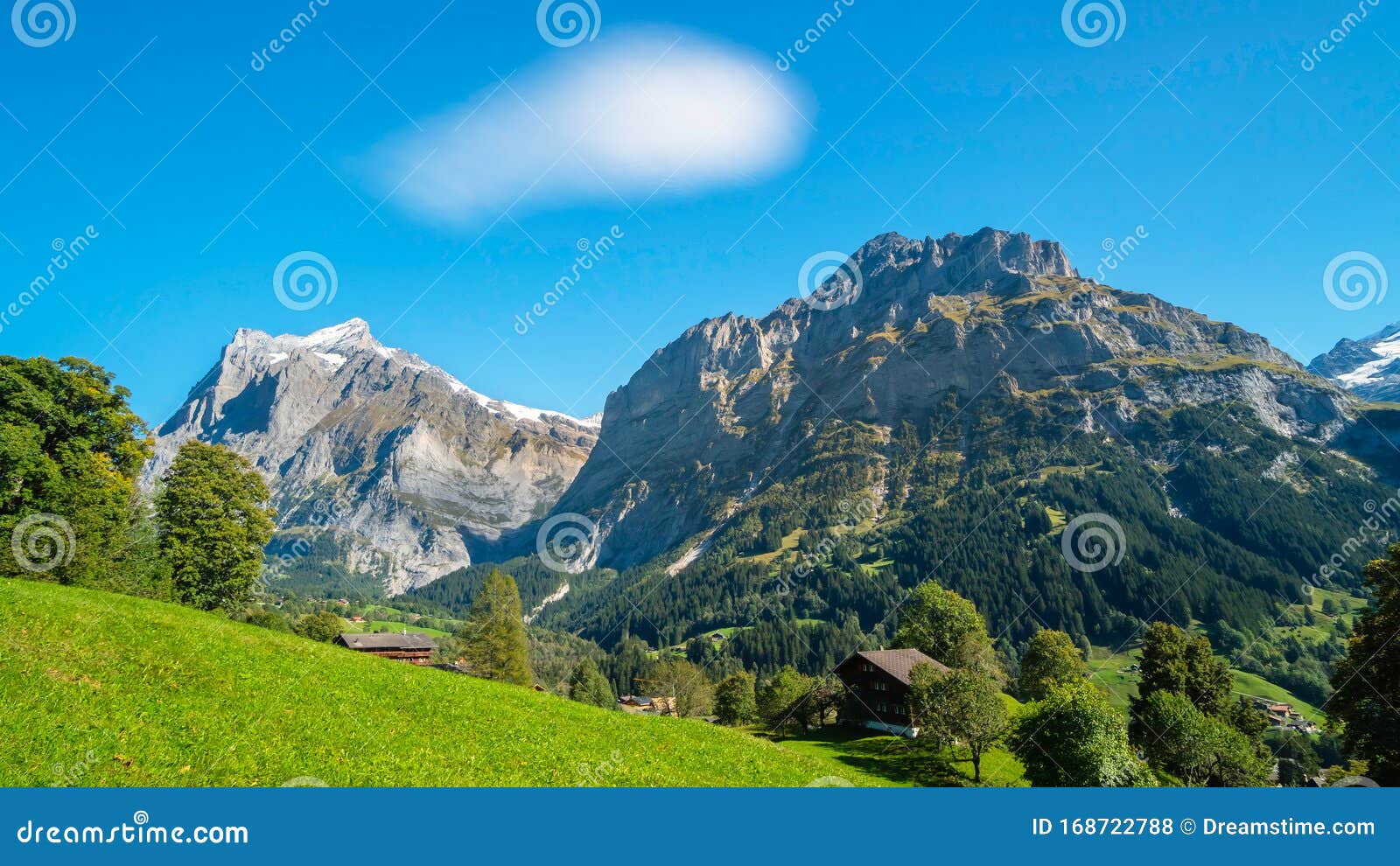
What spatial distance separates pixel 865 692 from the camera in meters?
70.8

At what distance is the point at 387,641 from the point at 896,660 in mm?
113436

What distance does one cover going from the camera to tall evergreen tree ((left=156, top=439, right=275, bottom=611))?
1806 inches

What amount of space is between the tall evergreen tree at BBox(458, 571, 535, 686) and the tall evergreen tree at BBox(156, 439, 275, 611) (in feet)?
81.2

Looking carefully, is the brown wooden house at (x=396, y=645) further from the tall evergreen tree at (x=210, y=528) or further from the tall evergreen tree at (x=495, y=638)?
the tall evergreen tree at (x=210, y=528)

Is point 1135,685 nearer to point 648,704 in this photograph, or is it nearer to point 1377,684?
point 648,704

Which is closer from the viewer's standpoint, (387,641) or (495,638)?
(495,638)

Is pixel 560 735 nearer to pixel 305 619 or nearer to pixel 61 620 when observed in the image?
pixel 61 620

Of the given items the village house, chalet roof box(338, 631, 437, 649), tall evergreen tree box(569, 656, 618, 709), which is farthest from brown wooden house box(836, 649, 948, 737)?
A: chalet roof box(338, 631, 437, 649)

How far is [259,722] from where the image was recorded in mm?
17859

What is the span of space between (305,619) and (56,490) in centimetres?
8917

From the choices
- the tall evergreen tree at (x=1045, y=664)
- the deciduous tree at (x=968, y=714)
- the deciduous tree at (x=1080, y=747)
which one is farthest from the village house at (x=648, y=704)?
the deciduous tree at (x=1080, y=747)

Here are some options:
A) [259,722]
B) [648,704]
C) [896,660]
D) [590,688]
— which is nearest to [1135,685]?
[648,704]

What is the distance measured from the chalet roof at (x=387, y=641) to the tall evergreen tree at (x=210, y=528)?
303ft

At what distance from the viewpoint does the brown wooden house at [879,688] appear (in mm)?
66000
